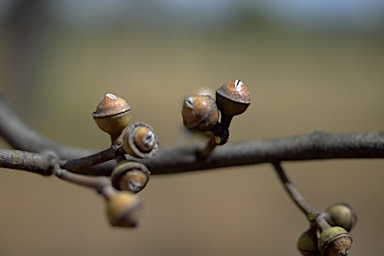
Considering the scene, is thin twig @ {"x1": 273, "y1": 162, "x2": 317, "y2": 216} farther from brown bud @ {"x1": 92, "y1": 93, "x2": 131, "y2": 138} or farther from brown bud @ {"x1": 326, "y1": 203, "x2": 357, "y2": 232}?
brown bud @ {"x1": 92, "y1": 93, "x2": 131, "y2": 138}

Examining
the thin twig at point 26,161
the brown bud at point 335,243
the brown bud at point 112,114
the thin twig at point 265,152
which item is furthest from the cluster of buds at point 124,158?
the brown bud at point 335,243

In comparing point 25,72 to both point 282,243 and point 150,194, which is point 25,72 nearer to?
point 150,194

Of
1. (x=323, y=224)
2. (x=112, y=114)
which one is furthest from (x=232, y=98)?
(x=323, y=224)

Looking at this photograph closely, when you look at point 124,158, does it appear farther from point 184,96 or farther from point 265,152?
point 184,96

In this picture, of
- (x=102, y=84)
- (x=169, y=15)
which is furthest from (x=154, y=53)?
(x=102, y=84)

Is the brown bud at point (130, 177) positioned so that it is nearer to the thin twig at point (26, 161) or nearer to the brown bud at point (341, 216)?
the thin twig at point (26, 161)

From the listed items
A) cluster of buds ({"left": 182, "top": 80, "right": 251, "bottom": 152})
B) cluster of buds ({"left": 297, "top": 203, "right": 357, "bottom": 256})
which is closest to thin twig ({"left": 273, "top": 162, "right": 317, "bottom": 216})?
cluster of buds ({"left": 297, "top": 203, "right": 357, "bottom": 256})
